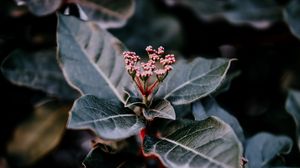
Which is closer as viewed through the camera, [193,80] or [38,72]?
[193,80]

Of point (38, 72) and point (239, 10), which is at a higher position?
point (239, 10)

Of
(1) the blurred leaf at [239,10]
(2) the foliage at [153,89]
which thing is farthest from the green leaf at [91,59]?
(1) the blurred leaf at [239,10]

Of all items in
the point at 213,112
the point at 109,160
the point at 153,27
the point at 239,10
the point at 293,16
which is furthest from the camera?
the point at 153,27

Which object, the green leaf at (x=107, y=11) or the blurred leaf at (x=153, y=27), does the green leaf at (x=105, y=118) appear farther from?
the blurred leaf at (x=153, y=27)

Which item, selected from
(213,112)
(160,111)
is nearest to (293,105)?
(213,112)

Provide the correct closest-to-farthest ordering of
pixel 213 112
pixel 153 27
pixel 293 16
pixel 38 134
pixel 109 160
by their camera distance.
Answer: pixel 109 160
pixel 213 112
pixel 38 134
pixel 293 16
pixel 153 27

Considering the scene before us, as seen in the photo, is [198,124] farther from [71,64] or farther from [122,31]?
[122,31]

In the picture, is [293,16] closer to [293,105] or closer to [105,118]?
[293,105]
